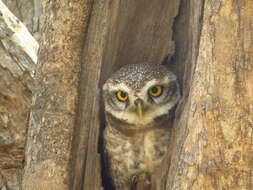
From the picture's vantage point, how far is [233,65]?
208 centimetres

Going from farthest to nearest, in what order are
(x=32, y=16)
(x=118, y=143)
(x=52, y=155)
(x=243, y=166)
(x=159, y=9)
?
(x=32, y=16), (x=159, y=9), (x=118, y=143), (x=52, y=155), (x=243, y=166)

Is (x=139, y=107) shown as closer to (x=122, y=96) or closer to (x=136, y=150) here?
(x=122, y=96)

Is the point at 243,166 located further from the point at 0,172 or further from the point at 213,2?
the point at 0,172

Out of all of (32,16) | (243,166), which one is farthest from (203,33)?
(32,16)

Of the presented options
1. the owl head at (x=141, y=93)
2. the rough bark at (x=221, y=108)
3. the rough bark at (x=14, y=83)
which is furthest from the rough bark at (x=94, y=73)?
the rough bark at (x=221, y=108)

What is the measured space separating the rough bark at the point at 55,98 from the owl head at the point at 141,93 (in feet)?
1.11

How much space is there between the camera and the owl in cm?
295

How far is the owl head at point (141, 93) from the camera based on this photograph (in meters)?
2.92

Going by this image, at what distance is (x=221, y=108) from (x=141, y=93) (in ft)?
2.97

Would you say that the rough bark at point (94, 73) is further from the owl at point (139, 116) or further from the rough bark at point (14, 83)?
the rough bark at point (14, 83)

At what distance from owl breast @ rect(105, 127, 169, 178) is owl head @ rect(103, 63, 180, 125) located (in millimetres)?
121

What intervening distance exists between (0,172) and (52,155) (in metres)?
1.19

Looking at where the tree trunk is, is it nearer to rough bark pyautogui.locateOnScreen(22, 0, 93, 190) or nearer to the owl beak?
rough bark pyautogui.locateOnScreen(22, 0, 93, 190)

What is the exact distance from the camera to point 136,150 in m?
3.06
